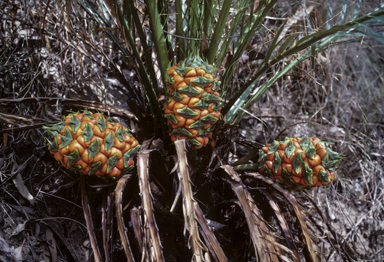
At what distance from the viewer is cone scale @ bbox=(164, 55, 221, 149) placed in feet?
2.41

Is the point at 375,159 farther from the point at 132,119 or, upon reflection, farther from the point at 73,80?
the point at 73,80

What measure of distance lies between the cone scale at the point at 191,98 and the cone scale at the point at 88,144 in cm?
16

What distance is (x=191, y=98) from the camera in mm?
745

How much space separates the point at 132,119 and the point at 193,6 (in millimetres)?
413

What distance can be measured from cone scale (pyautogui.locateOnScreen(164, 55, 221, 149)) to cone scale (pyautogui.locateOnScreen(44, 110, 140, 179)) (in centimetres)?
16

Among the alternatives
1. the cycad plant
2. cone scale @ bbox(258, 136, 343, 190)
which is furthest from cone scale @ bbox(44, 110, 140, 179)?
cone scale @ bbox(258, 136, 343, 190)

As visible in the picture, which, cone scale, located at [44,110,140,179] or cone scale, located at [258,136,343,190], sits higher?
cone scale, located at [44,110,140,179]

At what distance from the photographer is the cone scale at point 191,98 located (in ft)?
2.41

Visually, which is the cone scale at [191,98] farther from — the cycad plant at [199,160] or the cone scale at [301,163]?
the cone scale at [301,163]

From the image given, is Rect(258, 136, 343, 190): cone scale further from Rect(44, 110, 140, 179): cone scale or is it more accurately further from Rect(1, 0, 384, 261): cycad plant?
Rect(44, 110, 140, 179): cone scale

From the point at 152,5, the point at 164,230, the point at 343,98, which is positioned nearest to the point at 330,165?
the point at 164,230

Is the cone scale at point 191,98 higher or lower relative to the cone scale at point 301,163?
higher

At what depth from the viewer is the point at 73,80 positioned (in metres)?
1.15

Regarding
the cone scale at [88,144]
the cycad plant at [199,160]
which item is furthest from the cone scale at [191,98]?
the cone scale at [88,144]
